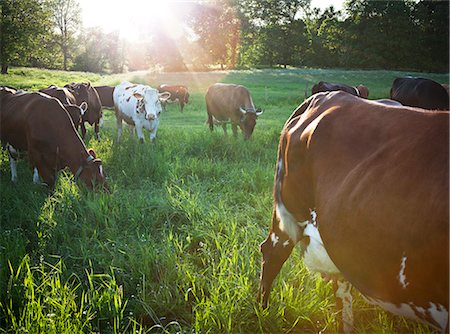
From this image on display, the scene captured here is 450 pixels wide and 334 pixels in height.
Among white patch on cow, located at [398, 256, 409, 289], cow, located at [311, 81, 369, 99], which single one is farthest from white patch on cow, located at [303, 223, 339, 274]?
cow, located at [311, 81, 369, 99]

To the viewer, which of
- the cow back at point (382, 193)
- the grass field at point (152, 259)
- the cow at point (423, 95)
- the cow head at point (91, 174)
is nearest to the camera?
the cow back at point (382, 193)

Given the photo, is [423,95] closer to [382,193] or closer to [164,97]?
[164,97]

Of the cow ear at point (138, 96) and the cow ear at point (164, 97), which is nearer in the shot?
the cow ear at point (138, 96)

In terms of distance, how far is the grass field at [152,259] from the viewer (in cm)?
267

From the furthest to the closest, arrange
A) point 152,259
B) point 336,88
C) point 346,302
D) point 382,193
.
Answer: point 336,88
point 152,259
point 346,302
point 382,193

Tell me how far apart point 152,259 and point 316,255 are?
148 centimetres

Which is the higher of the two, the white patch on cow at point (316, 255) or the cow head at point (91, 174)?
the white patch on cow at point (316, 255)

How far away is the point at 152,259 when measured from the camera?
11.2 ft

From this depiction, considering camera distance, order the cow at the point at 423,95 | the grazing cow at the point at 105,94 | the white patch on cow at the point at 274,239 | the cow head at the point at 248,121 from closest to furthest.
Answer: the white patch on cow at the point at 274,239
the cow at the point at 423,95
the cow head at the point at 248,121
the grazing cow at the point at 105,94

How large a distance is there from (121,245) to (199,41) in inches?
1664

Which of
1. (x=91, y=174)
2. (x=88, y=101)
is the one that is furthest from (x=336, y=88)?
(x=91, y=174)

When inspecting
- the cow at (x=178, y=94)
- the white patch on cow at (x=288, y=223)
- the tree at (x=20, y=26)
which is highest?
the tree at (x=20, y=26)

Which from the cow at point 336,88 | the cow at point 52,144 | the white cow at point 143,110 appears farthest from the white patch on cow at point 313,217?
the cow at point 336,88

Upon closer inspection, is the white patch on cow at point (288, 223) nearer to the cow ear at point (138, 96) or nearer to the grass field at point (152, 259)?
Result: the grass field at point (152, 259)
